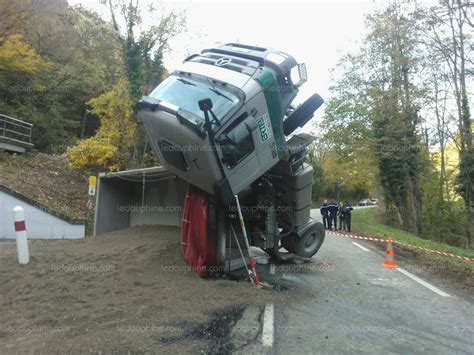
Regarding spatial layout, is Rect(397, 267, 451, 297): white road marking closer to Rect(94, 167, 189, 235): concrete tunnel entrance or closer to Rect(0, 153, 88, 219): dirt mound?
Rect(94, 167, 189, 235): concrete tunnel entrance

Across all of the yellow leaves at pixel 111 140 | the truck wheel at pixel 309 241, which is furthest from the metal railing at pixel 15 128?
the truck wheel at pixel 309 241

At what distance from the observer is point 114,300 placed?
16.9 feet

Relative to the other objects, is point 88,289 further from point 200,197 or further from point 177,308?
point 200,197

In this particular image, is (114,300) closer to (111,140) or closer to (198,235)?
(198,235)

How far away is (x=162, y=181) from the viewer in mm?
9578

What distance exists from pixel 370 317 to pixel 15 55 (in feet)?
71.4

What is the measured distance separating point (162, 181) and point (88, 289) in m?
4.33

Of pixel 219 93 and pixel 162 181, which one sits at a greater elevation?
pixel 219 93

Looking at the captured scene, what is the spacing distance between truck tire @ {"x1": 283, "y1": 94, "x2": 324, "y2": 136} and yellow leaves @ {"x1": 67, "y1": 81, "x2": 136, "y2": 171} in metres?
15.4

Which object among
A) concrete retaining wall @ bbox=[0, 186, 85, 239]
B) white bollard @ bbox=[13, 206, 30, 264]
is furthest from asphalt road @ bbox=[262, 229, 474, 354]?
concrete retaining wall @ bbox=[0, 186, 85, 239]

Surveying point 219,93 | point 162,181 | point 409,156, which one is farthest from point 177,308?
point 409,156

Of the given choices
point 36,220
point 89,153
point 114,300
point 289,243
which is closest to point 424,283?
point 289,243

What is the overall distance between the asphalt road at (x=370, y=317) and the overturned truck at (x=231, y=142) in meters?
1.43

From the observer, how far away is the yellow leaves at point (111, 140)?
2102cm
